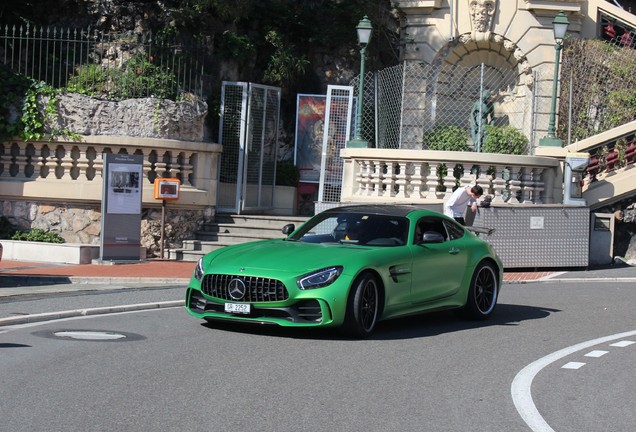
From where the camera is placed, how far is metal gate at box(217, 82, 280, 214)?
2405cm

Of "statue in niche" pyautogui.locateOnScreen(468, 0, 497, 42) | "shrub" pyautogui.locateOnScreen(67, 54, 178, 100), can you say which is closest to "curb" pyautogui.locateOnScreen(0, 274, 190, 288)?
"shrub" pyautogui.locateOnScreen(67, 54, 178, 100)

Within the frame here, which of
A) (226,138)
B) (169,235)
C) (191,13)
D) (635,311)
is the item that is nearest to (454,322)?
(635,311)

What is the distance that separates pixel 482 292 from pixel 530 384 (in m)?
4.32

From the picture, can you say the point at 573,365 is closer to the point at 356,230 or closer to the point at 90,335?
the point at 356,230

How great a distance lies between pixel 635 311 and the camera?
1513cm

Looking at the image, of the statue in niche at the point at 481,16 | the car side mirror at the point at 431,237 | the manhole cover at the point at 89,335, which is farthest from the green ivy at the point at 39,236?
the statue in niche at the point at 481,16

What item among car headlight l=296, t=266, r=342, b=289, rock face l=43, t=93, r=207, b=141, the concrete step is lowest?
car headlight l=296, t=266, r=342, b=289

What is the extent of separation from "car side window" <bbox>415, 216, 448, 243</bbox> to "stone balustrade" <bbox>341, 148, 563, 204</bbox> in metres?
7.16

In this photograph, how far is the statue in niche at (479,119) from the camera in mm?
23922

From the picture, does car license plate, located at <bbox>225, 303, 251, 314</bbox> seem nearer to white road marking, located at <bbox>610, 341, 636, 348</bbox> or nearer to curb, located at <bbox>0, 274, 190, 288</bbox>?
white road marking, located at <bbox>610, 341, 636, 348</bbox>

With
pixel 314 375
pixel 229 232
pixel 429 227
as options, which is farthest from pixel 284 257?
pixel 229 232

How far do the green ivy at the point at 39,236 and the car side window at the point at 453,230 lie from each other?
10063 millimetres

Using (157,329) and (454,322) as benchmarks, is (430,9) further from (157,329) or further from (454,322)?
(157,329)

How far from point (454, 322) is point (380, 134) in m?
11.1
